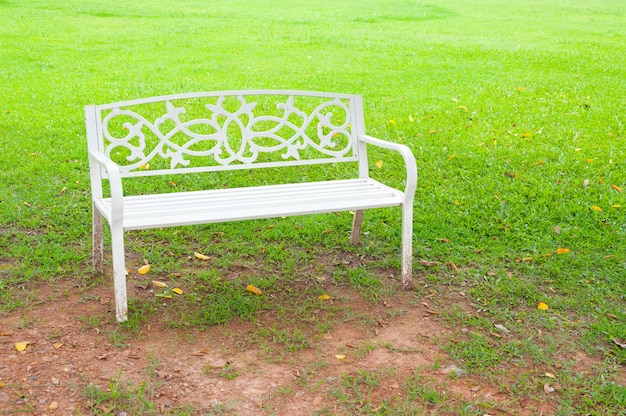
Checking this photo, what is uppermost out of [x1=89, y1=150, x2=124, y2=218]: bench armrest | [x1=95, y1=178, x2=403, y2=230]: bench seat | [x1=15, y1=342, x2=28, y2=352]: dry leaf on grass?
[x1=89, y1=150, x2=124, y2=218]: bench armrest

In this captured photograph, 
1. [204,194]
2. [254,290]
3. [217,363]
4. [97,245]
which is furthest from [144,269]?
[217,363]

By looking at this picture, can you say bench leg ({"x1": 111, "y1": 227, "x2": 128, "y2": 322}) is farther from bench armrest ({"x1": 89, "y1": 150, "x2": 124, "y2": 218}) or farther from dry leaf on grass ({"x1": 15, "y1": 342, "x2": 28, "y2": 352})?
dry leaf on grass ({"x1": 15, "y1": 342, "x2": 28, "y2": 352})

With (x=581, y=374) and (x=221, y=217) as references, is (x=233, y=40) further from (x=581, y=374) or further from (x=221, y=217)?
(x=581, y=374)

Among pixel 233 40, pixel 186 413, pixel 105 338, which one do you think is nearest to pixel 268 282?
pixel 105 338

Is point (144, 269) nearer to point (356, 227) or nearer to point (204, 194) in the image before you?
point (204, 194)

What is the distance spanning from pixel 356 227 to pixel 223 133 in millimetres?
1080

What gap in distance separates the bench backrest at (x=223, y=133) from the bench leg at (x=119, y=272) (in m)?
0.60

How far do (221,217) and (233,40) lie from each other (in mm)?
9954

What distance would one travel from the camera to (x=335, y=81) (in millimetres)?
9844

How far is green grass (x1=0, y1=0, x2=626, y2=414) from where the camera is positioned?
4.05 meters

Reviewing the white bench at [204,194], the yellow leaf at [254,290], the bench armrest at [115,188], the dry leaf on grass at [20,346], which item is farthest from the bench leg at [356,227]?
the dry leaf on grass at [20,346]

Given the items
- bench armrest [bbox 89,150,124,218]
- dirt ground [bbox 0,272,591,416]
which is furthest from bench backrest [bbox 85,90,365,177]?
dirt ground [bbox 0,272,591,416]

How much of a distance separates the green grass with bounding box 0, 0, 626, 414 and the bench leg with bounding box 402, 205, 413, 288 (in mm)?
185

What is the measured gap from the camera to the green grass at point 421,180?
13.3ft
